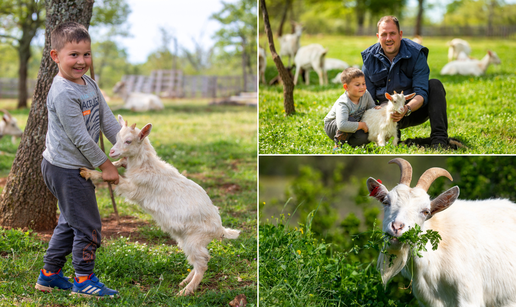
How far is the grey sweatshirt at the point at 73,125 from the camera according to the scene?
308 centimetres

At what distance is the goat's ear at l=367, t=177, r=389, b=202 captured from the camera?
308 cm

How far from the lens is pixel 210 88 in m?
26.5

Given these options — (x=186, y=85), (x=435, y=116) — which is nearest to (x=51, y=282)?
(x=435, y=116)

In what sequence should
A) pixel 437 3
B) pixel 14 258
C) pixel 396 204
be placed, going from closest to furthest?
pixel 396 204
pixel 14 258
pixel 437 3

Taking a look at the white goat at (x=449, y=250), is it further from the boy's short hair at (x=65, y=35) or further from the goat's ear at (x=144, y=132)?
the boy's short hair at (x=65, y=35)

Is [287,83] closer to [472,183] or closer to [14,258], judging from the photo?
[472,183]

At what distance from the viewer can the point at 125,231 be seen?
4797mm

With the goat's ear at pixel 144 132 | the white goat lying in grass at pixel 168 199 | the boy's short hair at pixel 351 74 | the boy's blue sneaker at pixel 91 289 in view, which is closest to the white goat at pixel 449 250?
the boy's short hair at pixel 351 74

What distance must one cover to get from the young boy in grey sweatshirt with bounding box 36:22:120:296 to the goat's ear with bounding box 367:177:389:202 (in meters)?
2.04

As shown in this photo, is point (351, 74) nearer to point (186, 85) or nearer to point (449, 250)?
point (449, 250)

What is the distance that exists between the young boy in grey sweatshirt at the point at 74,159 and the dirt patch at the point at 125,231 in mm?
1133

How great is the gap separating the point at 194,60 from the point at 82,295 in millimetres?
41336

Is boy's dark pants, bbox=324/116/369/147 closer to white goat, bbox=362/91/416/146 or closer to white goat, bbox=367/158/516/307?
white goat, bbox=362/91/416/146

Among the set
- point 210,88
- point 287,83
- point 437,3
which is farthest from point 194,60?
point 287,83
